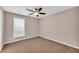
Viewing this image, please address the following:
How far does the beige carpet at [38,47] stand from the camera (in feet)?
5.91

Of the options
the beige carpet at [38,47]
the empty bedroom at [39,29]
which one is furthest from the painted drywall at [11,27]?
the beige carpet at [38,47]

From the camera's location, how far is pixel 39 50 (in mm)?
1850

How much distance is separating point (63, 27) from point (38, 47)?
0.70 m

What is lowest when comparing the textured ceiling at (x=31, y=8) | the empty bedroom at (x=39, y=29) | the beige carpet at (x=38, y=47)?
the beige carpet at (x=38, y=47)

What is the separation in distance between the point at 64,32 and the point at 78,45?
1.28 ft

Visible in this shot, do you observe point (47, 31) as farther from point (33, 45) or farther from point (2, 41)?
point (2, 41)

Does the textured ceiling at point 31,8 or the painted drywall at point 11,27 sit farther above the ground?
the textured ceiling at point 31,8

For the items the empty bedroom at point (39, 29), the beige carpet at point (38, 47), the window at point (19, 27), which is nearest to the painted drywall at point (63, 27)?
the empty bedroom at point (39, 29)

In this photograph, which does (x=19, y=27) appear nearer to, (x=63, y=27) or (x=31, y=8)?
(x=31, y=8)

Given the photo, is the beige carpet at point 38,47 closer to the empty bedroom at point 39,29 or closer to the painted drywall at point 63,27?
the empty bedroom at point 39,29

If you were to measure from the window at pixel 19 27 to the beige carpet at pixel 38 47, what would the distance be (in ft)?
0.58

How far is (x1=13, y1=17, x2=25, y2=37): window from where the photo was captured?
70.4 inches

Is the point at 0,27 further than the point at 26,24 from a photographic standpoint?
No
